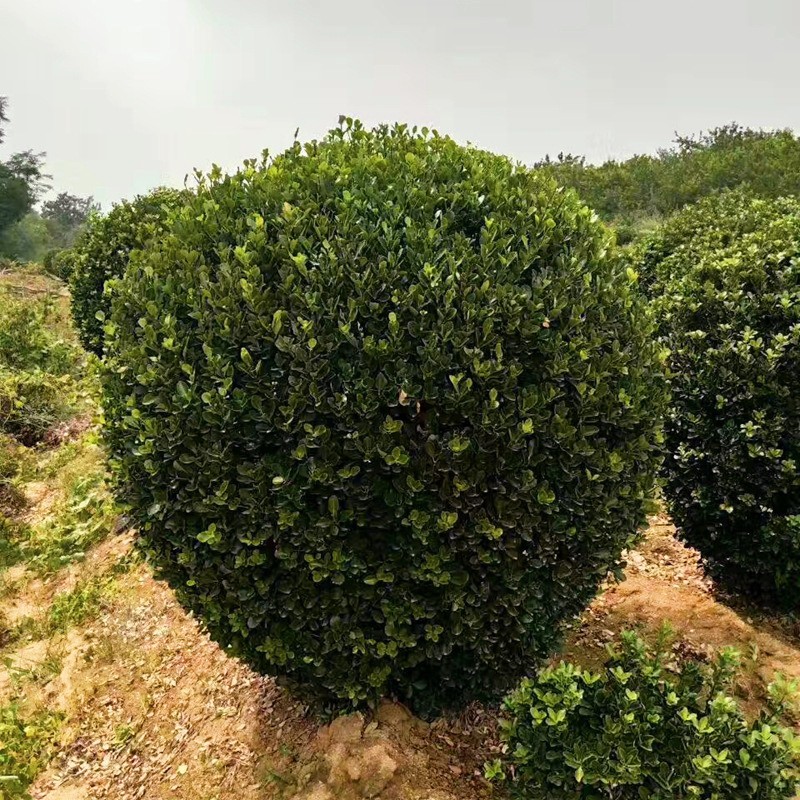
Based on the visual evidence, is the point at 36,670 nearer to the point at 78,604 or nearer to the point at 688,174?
the point at 78,604

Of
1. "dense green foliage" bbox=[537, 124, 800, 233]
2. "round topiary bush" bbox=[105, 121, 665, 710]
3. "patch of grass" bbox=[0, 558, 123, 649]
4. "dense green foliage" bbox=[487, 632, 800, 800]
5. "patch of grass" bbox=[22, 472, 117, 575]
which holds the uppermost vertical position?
"dense green foliage" bbox=[537, 124, 800, 233]

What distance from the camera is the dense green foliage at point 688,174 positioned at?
67.4 feet

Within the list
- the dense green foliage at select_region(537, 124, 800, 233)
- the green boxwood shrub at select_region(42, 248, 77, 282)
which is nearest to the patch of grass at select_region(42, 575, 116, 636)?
the dense green foliage at select_region(537, 124, 800, 233)

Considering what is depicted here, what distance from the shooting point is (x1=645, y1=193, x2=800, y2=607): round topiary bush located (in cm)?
425

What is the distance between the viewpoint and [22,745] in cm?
445

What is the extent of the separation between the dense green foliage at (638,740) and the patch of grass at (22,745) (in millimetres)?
3105

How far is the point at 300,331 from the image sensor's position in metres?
2.98

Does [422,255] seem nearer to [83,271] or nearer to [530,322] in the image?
[530,322]

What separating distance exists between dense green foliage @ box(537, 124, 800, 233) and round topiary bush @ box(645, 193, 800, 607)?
16281 mm

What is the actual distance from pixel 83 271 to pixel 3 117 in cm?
3905

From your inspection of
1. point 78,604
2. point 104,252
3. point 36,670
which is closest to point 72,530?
point 78,604

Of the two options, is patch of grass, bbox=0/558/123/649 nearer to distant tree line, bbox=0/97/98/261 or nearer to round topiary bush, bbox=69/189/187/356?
round topiary bush, bbox=69/189/187/356

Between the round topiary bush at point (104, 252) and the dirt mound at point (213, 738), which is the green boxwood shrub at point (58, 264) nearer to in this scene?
the round topiary bush at point (104, 252)

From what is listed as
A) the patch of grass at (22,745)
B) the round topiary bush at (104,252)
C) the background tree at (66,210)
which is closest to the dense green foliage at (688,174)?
the round topiary bush at (104,252)
